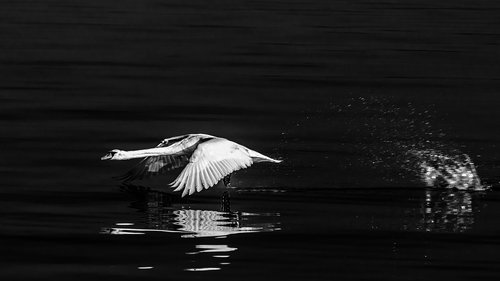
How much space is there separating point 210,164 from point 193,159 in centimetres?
22

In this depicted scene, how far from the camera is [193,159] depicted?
55.5 feet

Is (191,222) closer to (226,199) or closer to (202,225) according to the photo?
(202,225)

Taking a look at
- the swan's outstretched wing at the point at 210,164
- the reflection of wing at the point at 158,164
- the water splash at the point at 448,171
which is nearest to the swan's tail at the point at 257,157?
the swan's outstretched wing at the point at 210,164

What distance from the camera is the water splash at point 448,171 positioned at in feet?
58.1

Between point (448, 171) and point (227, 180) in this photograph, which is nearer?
point (227, 180)

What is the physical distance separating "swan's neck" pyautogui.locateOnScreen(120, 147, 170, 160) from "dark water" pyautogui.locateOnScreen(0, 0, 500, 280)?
1.54 ft

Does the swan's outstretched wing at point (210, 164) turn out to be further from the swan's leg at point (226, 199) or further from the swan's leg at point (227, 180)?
the swan's leg at point (227, 180)

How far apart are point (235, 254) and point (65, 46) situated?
20.8 meters

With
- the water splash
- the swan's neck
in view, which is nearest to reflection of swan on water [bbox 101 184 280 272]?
the swan's neck

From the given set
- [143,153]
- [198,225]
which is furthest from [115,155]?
[198,225]

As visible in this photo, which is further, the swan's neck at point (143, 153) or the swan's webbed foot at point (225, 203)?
the swan's neck at point (143, 153)

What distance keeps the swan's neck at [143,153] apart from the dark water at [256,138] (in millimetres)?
469

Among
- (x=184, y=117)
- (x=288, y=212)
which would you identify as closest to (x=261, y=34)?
(x=184, y=117)

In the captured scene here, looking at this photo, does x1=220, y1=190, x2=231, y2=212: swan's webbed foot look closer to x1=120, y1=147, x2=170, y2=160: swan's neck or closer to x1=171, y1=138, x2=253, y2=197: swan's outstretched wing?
x1=171, y1=138, x2=253, y2=197: swan's outstretched wing
